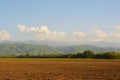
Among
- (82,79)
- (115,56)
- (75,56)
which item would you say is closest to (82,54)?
(75,56)

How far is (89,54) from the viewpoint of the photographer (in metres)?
141

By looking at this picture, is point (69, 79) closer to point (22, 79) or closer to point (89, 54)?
point (22, 79)

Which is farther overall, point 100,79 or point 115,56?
point 115,56

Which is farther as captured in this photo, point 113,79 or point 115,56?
point 115,56

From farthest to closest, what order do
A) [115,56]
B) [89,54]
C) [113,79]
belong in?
[89,54], [115,56], [113,79]

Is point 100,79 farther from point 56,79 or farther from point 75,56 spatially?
point 75,56

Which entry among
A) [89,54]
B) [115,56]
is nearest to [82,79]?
[115,56]

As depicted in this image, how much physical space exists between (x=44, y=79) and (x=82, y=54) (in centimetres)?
11736

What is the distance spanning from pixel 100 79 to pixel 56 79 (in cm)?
420

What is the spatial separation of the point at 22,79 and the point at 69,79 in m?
4.53

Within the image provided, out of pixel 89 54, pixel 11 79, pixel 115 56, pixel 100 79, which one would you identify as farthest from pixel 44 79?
pixel 89 54

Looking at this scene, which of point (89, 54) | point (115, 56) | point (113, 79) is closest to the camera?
point (113, 79)

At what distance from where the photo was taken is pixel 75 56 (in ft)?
479

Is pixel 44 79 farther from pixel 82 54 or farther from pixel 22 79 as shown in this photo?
pixel 82 54
